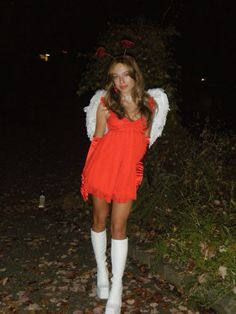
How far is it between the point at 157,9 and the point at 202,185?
5114mm

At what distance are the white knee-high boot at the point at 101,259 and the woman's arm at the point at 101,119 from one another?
914 mm

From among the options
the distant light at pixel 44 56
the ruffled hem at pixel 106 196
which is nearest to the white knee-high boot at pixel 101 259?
the ruffled hem at pixel 106 196

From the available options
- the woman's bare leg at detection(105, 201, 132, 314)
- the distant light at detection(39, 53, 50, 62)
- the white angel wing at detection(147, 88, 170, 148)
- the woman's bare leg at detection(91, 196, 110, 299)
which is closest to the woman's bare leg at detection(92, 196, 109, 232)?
the woman's bare leg at detection(91, 196, 110, 299)

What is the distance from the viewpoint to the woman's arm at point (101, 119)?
3.50 meters

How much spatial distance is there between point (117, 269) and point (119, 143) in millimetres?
1051

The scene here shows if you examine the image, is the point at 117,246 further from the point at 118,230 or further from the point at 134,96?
the point at 134,96

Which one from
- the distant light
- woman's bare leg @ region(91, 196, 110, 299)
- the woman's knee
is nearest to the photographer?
the woman's knee

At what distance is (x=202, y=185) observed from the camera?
5754mm

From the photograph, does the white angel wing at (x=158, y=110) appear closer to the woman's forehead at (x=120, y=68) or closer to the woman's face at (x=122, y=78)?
the woman's face at (x=122, y=78)

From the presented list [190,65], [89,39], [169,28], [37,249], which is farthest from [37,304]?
[89,39]

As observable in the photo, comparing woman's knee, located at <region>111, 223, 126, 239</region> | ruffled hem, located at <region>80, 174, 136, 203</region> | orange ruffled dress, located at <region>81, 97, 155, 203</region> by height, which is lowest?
woman's knee, located at <region>111, 223, 126, 239</region>

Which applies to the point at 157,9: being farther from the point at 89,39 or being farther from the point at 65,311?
the point at 89,39

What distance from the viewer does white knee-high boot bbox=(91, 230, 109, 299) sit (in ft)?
12.6

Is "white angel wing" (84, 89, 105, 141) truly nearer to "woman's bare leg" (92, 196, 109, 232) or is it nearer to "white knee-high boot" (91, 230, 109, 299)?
"woman's bare leg" (92, 196, 109, 232)
